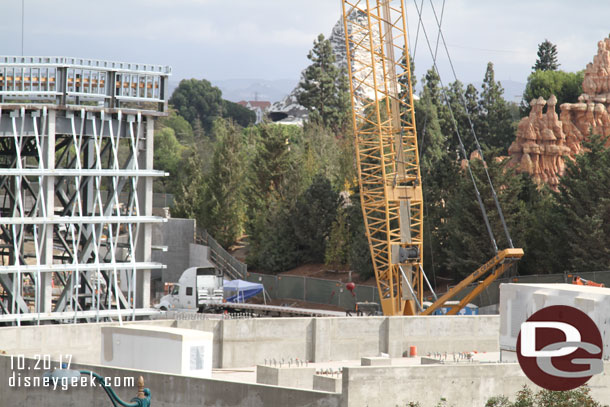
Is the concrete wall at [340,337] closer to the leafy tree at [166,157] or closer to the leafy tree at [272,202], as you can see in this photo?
the leafy tree at [272,202]

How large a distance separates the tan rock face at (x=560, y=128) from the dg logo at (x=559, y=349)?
50.6 metres

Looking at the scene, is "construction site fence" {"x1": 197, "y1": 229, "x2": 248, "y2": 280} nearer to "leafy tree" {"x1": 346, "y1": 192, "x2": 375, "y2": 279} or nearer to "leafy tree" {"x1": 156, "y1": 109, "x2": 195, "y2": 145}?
"leafy tree" {"x1": 346, "y1": 192, "x2": 375, "y2": 279}

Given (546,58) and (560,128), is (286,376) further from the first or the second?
(546,58)

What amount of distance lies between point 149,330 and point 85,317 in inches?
632

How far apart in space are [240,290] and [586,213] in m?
26.0

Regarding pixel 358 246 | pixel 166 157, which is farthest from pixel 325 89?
pixel 358 246

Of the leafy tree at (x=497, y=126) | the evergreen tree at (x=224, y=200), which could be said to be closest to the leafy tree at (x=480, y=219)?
the evergreen tree at (x=224, y=200)

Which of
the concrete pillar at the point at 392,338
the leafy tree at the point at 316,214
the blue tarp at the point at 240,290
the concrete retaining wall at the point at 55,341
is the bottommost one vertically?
the blue tarp at the point at 240,290

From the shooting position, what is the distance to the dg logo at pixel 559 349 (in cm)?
3077

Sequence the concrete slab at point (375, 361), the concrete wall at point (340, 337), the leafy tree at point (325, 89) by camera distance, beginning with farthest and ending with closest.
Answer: the leafy tree at point (325, 89)
the concrete wall at point (340, 337)
the concrete slab at point (375, 361)

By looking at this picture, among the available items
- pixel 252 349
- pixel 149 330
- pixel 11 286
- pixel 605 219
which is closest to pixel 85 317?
pixel 11 286

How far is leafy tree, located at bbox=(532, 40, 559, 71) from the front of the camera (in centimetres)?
14450

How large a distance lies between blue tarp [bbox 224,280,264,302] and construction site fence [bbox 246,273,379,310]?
295cm

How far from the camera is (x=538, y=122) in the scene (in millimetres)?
90250
